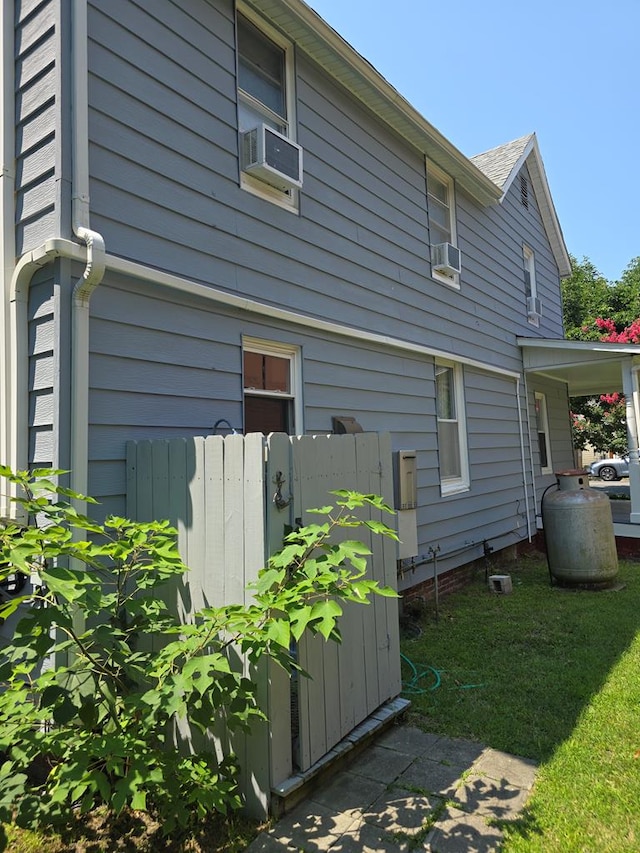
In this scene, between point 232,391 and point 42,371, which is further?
point 232,391

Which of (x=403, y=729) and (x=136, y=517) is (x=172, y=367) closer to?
(x=136, y=517)

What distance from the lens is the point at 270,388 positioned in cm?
471

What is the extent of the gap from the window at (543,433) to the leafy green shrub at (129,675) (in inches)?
369

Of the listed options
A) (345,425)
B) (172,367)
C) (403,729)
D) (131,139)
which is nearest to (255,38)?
(131,139)

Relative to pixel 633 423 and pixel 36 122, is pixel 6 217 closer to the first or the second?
pixel 36 122

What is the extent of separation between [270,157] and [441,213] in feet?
13.7

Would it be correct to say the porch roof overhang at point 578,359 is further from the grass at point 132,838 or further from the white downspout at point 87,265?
the grass at point 132,838

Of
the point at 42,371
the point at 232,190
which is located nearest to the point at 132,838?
the point at 42,371

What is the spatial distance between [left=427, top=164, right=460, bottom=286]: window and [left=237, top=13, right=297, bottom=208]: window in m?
2.97

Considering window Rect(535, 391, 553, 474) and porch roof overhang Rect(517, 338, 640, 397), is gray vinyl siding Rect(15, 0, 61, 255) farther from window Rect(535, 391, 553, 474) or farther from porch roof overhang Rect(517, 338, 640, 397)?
window Rect(535, 391, 553, 474)

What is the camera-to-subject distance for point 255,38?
486cm

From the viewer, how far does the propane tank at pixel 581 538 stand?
691 centimetres

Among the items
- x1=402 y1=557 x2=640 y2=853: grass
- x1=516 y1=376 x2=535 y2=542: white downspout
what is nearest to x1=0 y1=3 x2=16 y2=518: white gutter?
x1=402 y1=557 x2=640 y2=853: grass

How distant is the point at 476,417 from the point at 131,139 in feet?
20.2
